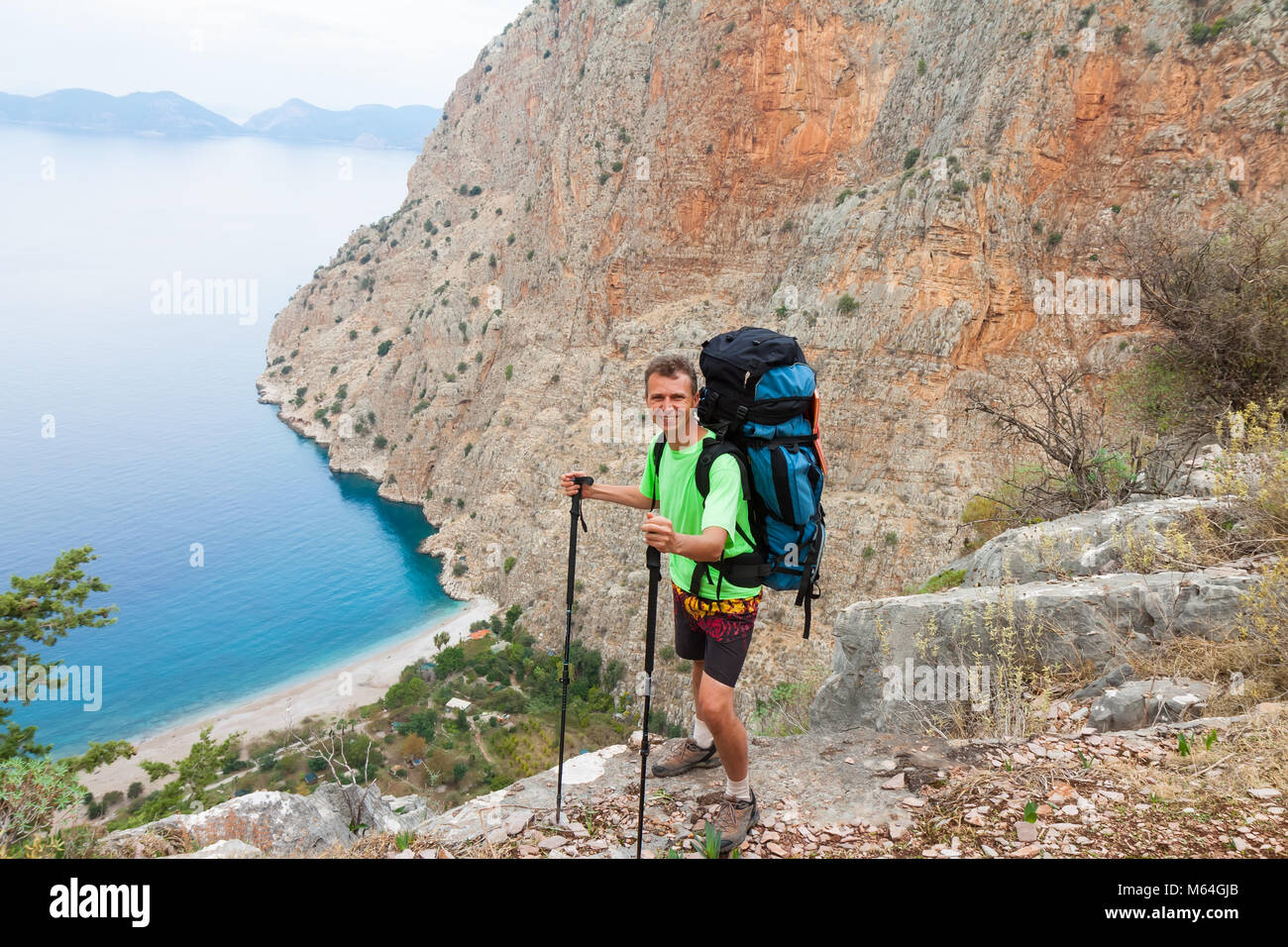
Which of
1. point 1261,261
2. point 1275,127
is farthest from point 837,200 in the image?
point 1261,261

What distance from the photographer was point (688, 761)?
173 inches

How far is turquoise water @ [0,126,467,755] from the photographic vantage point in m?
39.6

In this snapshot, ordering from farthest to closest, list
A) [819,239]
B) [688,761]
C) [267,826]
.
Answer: [819,239] → [267,826] → [688,761]

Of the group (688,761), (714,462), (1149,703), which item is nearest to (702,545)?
(714,462)

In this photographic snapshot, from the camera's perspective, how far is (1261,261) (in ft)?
25.8

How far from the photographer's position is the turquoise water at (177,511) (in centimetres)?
3959

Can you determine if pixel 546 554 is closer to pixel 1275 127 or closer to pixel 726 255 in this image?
pixel 726 255

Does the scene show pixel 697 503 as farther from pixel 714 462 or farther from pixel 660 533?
pixel 660 533

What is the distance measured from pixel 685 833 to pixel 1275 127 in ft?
97.4

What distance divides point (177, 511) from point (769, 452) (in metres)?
67.6
